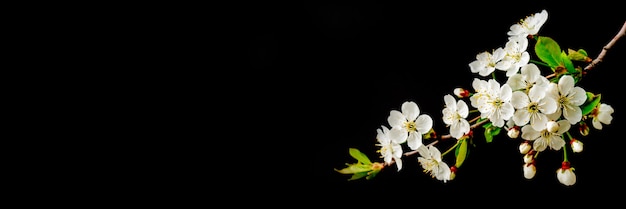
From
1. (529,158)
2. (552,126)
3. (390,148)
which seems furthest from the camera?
(390,148)

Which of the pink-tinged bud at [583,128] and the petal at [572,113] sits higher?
the pink-tinged bud at [583,128]

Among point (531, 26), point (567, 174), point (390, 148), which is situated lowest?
point (390, 148)

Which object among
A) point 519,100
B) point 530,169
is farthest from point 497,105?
point 530,169

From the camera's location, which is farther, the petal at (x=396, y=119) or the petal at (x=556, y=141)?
the petal at (x=396, y=119)

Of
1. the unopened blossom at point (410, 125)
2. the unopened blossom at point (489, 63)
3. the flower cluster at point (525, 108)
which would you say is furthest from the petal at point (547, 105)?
the unopened blossom at point (410, 125)

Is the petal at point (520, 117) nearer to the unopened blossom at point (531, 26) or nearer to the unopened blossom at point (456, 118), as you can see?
the unopened blossom at point (456, 118)

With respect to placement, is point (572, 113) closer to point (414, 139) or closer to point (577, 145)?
point (577, 145)

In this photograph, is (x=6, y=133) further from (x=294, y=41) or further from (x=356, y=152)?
(x=356, y=152)

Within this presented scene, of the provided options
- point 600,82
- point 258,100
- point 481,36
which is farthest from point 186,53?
point 600,82
